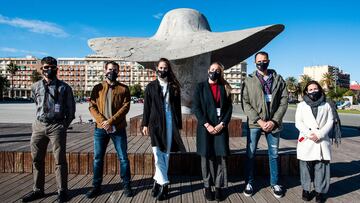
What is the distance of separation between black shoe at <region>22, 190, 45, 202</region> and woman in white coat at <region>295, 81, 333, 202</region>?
11.3 feet

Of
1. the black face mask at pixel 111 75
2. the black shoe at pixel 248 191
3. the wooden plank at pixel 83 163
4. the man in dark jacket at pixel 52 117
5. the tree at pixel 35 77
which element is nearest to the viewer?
the man in dark jacket at pixel 52 117

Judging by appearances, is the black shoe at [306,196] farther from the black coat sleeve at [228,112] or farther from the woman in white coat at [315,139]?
the black coat sleeve at [228,112]

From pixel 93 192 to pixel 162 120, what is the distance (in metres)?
1.33

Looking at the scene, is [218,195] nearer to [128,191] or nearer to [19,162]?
[128,191]

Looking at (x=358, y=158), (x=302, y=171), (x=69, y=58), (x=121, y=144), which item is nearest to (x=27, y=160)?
(x=121, y=144)

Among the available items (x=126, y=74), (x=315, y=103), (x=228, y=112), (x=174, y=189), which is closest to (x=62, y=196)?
(x=174, y=189)

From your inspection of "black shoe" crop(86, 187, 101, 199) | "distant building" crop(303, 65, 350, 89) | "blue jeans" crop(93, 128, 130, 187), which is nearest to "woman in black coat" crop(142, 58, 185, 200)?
"blue jeans" crop(93, 128, 130, 187)

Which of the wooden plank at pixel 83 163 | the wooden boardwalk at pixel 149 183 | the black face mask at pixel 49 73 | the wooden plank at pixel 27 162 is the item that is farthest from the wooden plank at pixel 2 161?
the black face mask at pixel 49 73

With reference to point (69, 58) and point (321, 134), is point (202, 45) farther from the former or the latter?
point (69, 58)

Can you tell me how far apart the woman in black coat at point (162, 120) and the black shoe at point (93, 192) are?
2.43 feet

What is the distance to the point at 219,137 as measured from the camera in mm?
3879

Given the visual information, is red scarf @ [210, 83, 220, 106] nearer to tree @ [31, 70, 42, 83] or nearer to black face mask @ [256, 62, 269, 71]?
black face mask @ [256, 62, 269, 71]

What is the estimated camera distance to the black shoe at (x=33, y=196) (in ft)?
12.3

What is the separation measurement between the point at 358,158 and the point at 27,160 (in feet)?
21.6
